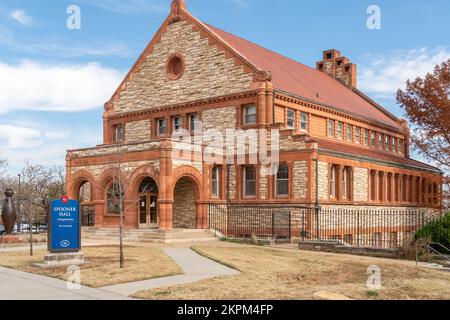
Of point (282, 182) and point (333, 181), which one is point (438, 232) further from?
point (333, 181)

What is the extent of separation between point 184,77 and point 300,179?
10652 mm

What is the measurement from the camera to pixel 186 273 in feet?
44.9

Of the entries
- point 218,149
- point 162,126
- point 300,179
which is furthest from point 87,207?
point 300,179

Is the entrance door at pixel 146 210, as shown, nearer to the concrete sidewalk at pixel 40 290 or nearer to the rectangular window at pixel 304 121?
the rectangular window at pixel 304 121

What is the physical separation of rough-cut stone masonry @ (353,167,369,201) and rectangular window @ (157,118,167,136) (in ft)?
40.3

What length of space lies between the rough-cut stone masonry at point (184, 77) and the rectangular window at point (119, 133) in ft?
3.79

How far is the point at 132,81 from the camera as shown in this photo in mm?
37125

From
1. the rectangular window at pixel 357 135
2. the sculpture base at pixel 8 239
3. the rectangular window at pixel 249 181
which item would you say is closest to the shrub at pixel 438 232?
the rectangular window at pixel 249 181

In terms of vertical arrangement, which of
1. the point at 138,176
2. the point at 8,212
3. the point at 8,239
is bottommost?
the point at 8,239

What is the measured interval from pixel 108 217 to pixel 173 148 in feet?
19.1

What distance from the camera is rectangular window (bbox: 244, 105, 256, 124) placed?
100 ft

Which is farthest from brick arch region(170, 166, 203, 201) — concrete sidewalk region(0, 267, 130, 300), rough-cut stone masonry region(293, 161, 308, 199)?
concrete sidewalk region(0, 267, 130, 300)

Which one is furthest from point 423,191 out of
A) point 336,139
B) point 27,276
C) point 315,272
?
point 27,276

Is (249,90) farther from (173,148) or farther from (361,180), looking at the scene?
(361,180)
